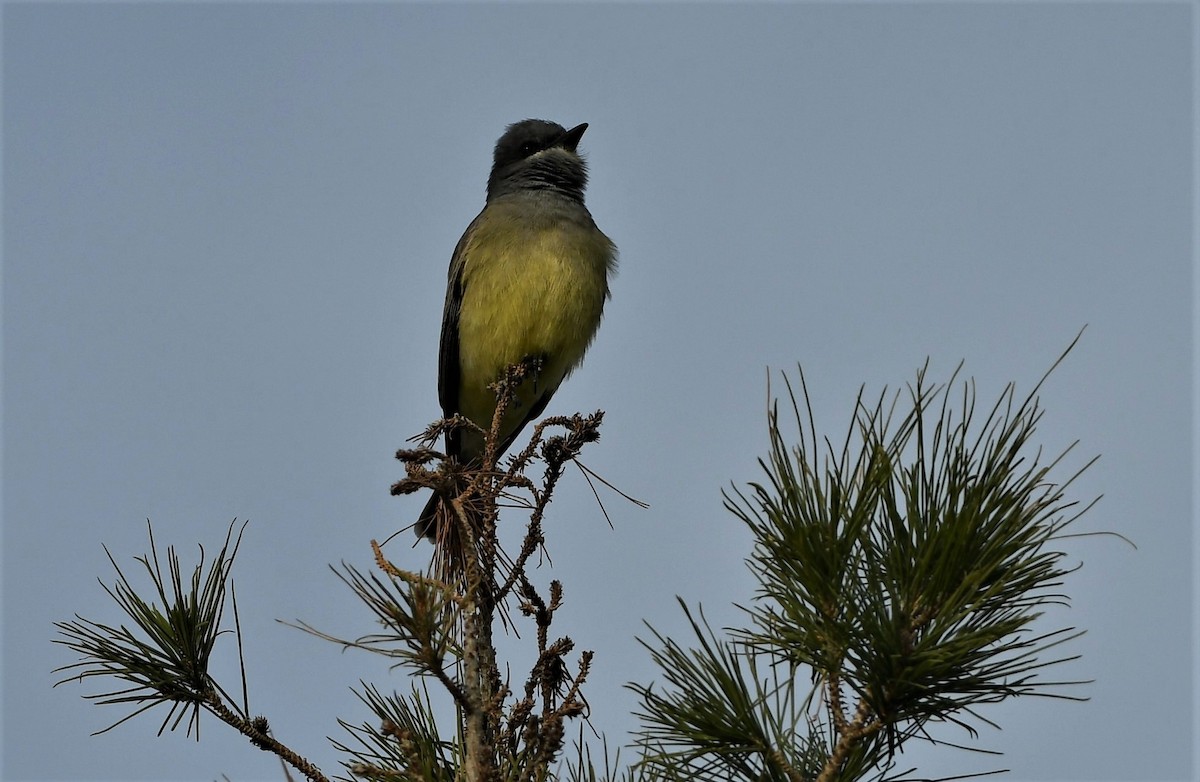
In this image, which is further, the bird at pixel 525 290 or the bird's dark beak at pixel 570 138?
the bird's dark beak at pixel 570 138

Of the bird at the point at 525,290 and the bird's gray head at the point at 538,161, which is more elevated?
the bird's gray head at the point at 538,161

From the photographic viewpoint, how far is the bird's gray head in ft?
24.6

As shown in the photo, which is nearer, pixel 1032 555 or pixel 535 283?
pixel 1032 555

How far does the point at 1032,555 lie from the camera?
109 inches

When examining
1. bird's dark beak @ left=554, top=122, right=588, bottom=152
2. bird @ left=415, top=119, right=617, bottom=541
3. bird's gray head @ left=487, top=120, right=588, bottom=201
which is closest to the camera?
bird @ left=415, top=119, right=617, bottom=541

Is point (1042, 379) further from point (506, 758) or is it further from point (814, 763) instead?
point (506, 758)

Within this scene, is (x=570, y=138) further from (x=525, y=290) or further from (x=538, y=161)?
(x=525, y=290)

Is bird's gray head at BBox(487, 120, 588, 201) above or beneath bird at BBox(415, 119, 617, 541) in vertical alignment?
above

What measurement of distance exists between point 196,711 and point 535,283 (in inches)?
143

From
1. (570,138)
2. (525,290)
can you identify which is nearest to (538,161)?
(570,138)

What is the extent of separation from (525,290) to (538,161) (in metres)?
1.51

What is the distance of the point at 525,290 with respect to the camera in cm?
650

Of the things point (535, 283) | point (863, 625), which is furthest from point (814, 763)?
point (535, 283)

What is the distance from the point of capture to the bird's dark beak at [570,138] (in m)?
7.85
